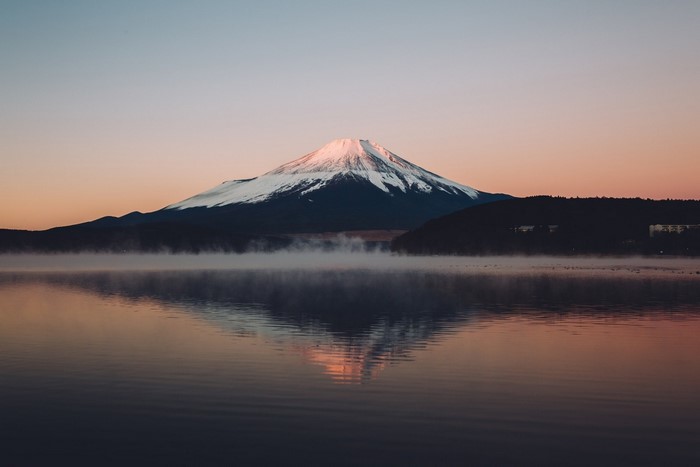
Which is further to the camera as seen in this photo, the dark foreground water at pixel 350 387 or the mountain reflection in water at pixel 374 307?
the mountain reflection in water at pixel 374 307

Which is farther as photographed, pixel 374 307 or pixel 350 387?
pixel 374 307

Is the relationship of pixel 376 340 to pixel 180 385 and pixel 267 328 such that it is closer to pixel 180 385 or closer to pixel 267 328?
pixel 267 328

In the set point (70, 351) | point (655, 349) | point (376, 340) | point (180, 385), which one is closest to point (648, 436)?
point (180, 385)

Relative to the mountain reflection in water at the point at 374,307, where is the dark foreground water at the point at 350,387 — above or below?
below

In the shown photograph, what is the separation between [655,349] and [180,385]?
19.2 meters

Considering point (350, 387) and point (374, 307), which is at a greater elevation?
point (374, 307)

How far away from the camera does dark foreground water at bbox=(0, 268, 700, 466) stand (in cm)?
1972

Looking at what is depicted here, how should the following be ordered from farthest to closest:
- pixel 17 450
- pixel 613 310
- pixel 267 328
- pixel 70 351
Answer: pixel 613 310 < pixel 267 328 < pixel 70 351 < pixel 17 450

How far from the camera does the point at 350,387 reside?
2692cm

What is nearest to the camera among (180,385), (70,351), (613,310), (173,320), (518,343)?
(180,385)

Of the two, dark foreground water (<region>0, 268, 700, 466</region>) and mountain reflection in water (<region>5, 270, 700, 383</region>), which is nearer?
dark foreground water (<region>0, 268, 700, 466</region>)

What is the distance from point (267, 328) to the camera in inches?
1750

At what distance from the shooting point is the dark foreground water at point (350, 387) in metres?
19.7

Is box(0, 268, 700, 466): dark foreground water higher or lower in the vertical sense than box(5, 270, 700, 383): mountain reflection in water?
lower
